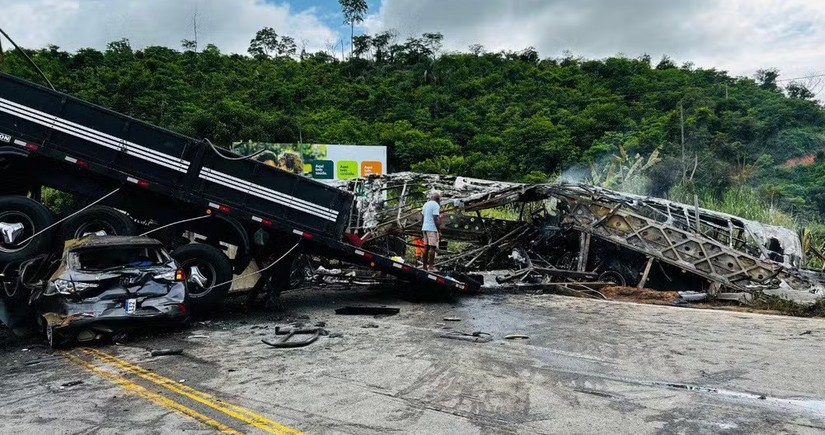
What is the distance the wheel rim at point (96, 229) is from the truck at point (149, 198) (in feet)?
0.05

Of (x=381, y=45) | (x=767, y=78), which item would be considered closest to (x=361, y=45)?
(x=381, y=45)

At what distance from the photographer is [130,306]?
8086mm

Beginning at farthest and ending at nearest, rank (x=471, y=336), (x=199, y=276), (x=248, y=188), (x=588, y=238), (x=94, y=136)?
(x=588, y=238)
(x=248, y=188)
(x=199, y=276)
(x=94, y=136)
(x=471, y=336)

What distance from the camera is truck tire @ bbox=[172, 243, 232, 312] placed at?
10.3 metres

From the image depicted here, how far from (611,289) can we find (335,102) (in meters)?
41.2

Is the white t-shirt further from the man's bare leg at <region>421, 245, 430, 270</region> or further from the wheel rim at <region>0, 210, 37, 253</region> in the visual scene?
the wheel rim at <region>0, 210, 37, 253</region>

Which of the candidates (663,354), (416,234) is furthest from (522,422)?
(416,234)

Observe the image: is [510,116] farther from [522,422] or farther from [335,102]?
[522,422]

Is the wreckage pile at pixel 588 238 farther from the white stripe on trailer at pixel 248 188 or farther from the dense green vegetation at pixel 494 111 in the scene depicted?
the dense green vegetation at pixel 494 111

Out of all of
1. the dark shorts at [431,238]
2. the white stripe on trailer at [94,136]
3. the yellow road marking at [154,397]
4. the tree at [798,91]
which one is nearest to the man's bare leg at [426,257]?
the dark shorts at [431,238]

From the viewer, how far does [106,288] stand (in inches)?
318

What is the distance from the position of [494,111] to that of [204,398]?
1918 inches

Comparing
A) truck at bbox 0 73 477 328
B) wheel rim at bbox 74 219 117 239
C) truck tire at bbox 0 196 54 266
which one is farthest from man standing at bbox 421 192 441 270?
truck tire at bbox 0 196 54 266

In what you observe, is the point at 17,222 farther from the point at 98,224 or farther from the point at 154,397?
the point at 154,397
